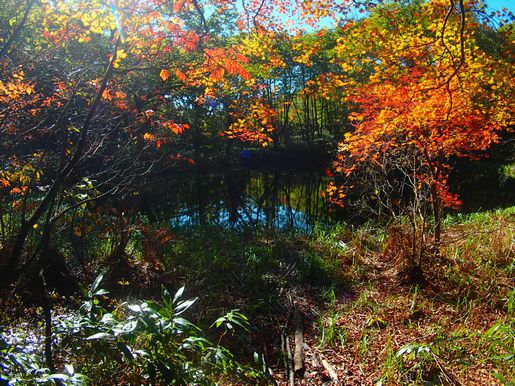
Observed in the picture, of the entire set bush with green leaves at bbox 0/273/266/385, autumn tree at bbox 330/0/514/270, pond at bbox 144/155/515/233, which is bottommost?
pond at bbox 144/155/515/233

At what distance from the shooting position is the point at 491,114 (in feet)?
25.6

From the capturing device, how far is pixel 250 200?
55.3 feet

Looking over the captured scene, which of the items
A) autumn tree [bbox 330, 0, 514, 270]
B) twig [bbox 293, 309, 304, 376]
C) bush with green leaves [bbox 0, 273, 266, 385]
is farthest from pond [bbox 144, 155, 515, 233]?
bush with green leaves [bbox 0, 273, 266, 385]

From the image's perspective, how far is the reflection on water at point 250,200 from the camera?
499 inches

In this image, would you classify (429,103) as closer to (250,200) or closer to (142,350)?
(142,350)

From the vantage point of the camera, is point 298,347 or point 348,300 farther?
point 348,300

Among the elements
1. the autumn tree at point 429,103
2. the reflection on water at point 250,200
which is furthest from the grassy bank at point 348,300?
the reflection on water at point 250,200

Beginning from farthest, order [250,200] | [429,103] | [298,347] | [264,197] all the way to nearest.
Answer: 1. [264,197]
2. [250,200]
3. [429,103]
4. [298,347]

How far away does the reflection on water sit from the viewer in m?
12.7

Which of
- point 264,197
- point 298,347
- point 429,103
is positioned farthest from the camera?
point 264,197

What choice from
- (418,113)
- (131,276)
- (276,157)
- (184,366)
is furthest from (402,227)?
(276,157)

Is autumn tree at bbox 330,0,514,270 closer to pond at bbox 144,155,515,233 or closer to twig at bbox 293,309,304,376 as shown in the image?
twig at bbox 293,309,304,376

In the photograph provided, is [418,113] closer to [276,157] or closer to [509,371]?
[509,371]

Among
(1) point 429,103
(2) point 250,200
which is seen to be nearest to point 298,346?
(1) point 429,103
